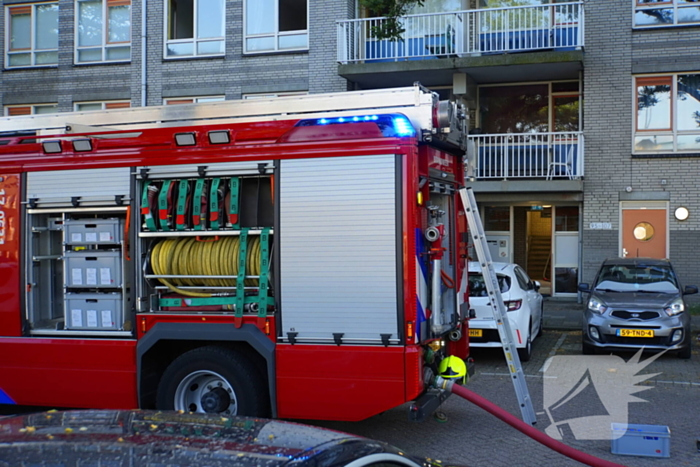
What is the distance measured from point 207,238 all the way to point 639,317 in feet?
24.5

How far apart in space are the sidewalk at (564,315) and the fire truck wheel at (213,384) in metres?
9.48

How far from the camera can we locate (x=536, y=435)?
19.5 ft

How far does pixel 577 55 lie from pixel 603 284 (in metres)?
7.28

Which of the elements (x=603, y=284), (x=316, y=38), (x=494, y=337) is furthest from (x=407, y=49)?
(x=494, y=337)

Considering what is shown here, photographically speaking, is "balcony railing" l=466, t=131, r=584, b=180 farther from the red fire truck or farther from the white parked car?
the red fire truck

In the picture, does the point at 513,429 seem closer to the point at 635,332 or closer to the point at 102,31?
the point at 635,332

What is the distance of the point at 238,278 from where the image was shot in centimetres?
664

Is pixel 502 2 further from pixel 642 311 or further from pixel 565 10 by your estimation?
pixel 642 311

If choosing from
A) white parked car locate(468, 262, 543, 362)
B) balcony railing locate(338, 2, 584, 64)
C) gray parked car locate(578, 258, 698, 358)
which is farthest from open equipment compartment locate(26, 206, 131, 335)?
balcony railing locate(338, 2, 584, 64)

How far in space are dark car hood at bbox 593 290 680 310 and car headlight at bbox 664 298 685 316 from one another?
0.21 feet

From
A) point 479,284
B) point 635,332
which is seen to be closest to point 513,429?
point 479,284

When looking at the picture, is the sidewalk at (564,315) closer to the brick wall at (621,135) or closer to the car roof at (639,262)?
the brick wall at (621,135)

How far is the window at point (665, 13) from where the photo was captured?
58.0 feet

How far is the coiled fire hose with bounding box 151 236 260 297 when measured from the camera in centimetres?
670
